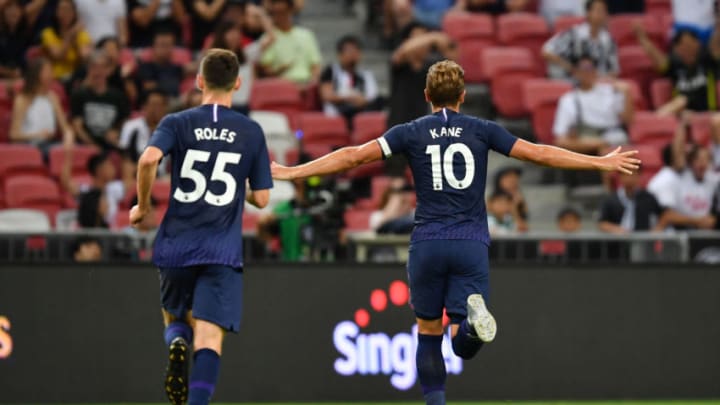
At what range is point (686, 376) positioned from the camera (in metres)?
12.4

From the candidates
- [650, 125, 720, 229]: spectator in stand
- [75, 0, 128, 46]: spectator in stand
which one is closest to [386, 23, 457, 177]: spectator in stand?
[650, 125, 720, 229]: spectator in stand

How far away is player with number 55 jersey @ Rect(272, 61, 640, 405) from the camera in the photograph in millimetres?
8547

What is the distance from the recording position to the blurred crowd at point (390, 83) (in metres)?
14.6

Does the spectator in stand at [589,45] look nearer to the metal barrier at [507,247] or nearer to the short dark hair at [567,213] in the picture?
the short dark hair at [567,213]

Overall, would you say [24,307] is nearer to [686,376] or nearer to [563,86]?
[686,376]

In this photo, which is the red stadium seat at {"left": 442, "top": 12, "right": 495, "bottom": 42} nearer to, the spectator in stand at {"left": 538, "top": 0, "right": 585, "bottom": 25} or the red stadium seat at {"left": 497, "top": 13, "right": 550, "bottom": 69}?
the red stadium seat at {"left": 497, "top": 13, "right": 550, "bottom": 69}

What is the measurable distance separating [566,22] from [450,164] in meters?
9.52

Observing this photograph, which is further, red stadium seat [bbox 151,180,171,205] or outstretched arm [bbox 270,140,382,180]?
red stadium seat [bbox 151,180,171,205]

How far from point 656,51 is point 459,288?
971 cm

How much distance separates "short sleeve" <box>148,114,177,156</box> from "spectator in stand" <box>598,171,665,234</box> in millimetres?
7109

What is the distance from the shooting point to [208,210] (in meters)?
8.08

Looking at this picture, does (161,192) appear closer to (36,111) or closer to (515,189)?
(36,111)

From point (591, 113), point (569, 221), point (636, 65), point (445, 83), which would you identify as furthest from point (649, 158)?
point (445, 83)

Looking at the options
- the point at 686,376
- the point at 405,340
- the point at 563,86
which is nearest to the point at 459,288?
the point at 405,340
